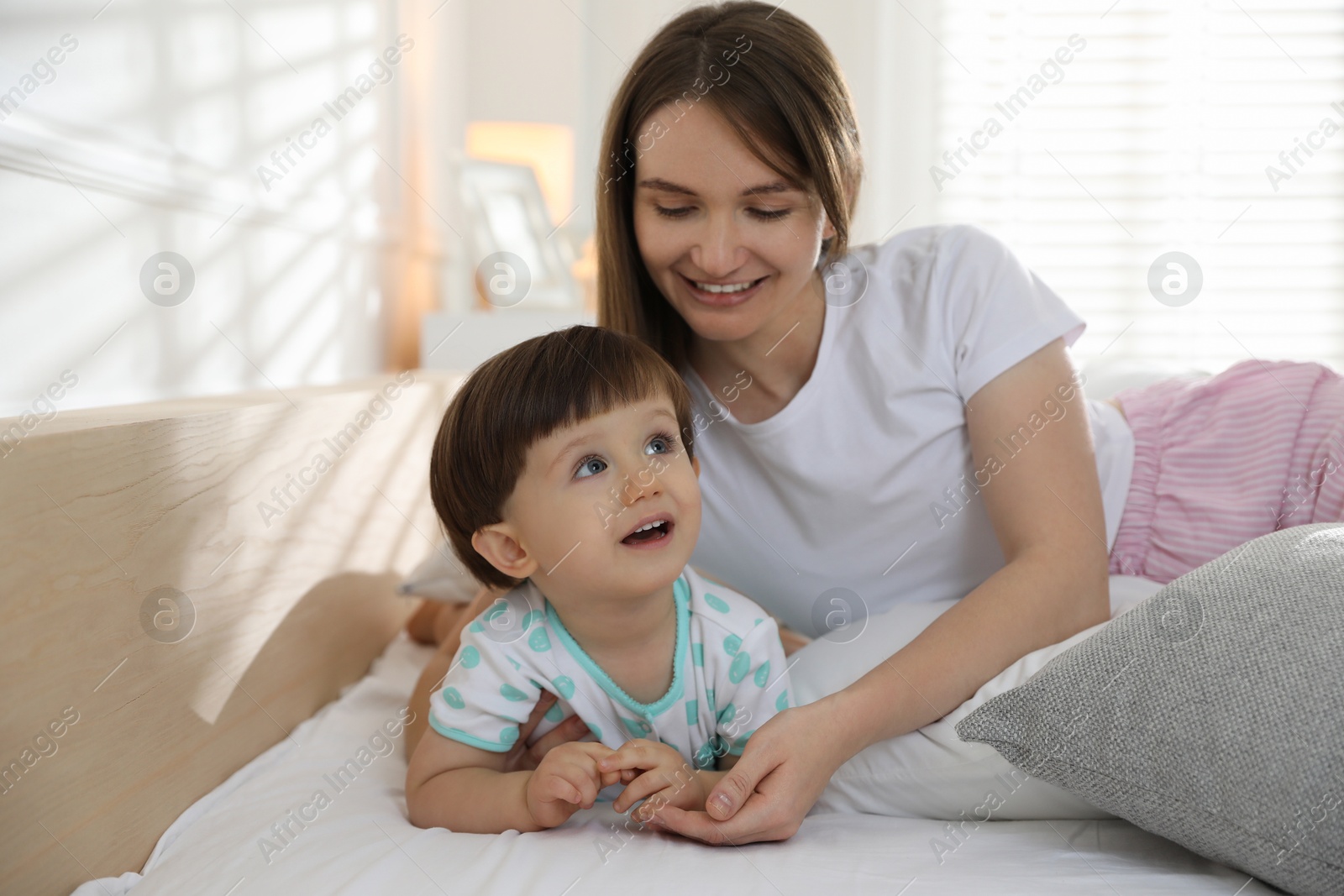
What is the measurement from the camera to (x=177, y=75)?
1.40 metres

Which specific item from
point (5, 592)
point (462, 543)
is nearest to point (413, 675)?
point (462, 543)

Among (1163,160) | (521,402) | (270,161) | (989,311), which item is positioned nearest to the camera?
(521,402)

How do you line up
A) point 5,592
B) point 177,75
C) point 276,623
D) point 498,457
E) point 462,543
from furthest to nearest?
point 177,75 → point 276,623 → point 462,543 → point 498,457 → point 5,592

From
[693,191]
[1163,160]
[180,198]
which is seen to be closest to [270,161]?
[180,198]

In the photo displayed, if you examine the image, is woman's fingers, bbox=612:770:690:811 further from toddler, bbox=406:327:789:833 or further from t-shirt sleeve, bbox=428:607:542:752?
t-shirt sleeve, bbox=428:607:542:752

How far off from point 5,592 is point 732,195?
775 mm

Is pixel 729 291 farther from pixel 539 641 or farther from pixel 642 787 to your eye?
pixel 642 787

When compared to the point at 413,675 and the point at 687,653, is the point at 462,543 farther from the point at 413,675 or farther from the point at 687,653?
the point at 413,675

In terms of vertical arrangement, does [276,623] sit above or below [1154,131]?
below

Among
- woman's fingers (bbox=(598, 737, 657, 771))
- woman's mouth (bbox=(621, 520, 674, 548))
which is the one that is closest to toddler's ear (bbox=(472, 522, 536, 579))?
woman's mouth (bbox=(621, 520, 674, 548))

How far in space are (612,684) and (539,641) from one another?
3.3 inches

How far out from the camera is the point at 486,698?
1.00m

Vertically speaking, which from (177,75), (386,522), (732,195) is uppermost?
(177,75)

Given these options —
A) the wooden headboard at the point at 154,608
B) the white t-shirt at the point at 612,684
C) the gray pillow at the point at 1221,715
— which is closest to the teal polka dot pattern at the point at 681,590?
the white t-shirt at the point at 612,684
